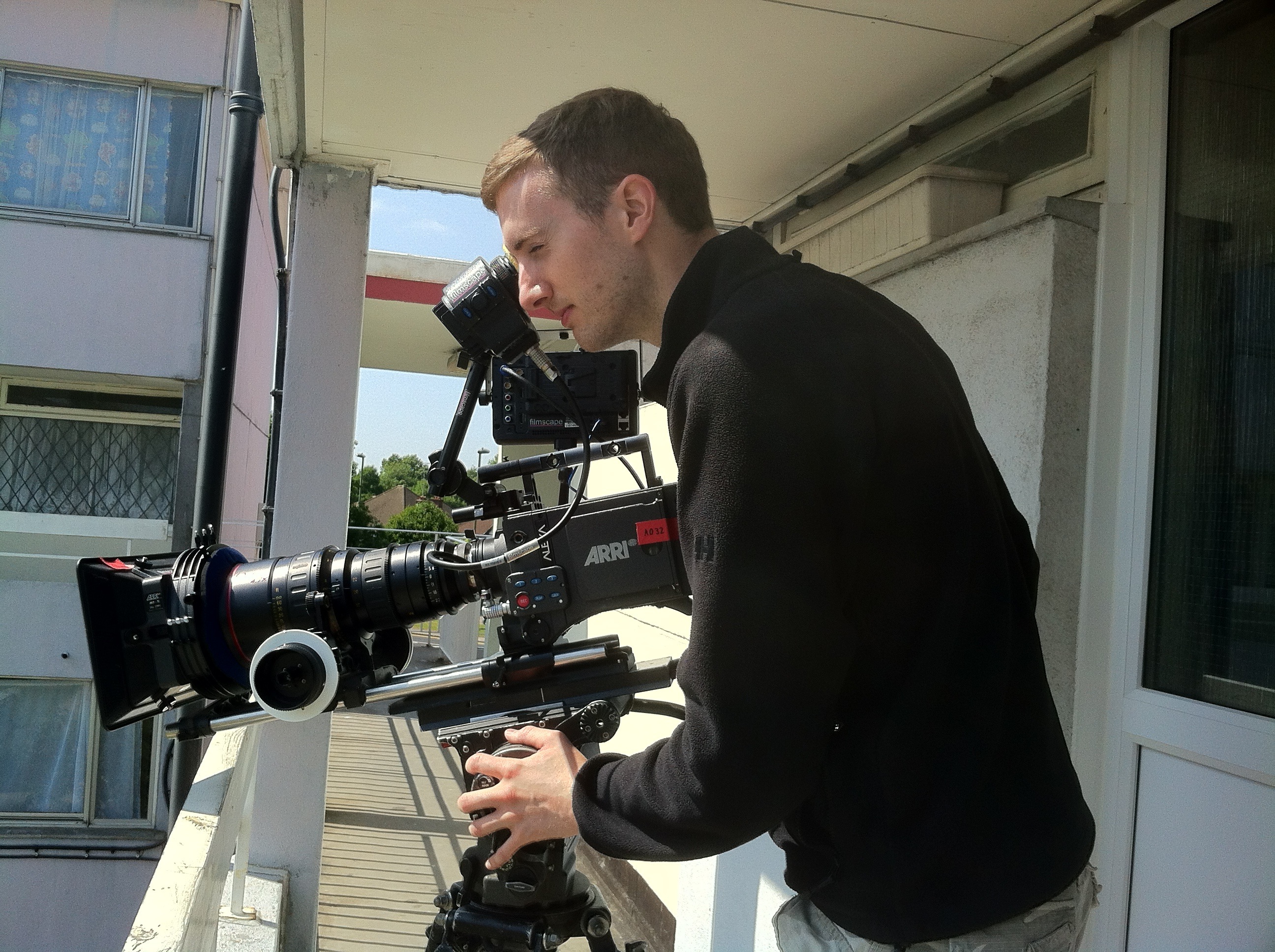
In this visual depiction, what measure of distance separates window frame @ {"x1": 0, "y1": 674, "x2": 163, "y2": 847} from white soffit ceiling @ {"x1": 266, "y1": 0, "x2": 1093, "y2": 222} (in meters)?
8.28

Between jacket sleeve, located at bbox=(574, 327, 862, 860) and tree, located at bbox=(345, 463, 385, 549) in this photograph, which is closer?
jacket sleeve, located at bbox=(574, 327, 862, 860)

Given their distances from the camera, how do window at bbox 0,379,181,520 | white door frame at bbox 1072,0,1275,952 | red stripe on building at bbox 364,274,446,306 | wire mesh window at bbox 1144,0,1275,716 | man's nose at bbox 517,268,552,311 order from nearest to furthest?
man's nose at bbox 517,268,552,311 → wire mesh window at bbox 1144,0,1275,716 → white door frame at bbox 1072,0,1275,952 → red stripe on building at bbox 364,274,446,306 → window at bbox 0,379,181,520

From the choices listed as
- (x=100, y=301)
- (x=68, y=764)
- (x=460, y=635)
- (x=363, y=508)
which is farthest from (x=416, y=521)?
(x=68, y=764)

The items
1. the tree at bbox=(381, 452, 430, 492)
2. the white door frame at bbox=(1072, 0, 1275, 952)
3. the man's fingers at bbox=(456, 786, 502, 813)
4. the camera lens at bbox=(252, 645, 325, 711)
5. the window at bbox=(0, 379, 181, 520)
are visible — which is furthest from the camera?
the tree at bbox=(381, 452, 430, 492)

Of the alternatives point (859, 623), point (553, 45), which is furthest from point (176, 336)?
point (859, 623)

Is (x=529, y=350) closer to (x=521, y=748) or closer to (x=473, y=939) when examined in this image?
(x=521, y=748)

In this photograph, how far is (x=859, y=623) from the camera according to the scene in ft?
2.95

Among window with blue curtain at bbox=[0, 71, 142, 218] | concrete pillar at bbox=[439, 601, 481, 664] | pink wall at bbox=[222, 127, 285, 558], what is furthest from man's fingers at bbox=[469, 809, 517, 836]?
window with blue curtain at bbox=[0, 71, 142, 218]

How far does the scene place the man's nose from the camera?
3.99 ft

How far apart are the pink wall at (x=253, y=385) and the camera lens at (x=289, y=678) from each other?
7.81 metres

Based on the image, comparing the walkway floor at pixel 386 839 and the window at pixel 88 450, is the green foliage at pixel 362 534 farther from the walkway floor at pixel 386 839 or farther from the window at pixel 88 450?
the walkway floor at pixel 386 839

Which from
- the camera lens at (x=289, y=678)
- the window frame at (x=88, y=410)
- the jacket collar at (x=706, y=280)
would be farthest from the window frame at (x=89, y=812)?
the jacket collar at (x=706, y=280)

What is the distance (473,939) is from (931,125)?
2.07m

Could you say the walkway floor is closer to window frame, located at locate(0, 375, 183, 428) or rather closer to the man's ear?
the man's ear
